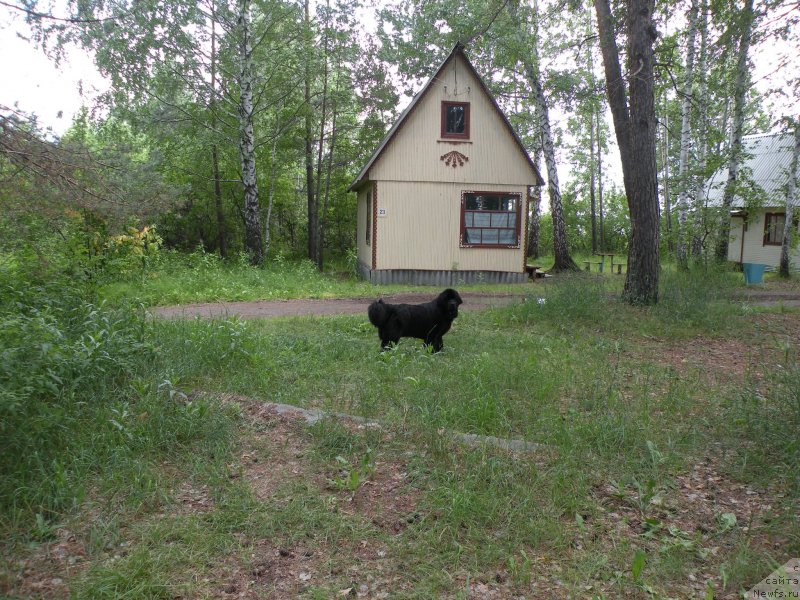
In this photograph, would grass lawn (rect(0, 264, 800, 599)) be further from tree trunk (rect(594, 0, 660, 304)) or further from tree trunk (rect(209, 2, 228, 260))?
tree trunk (rect(209, 2, 228, 260))

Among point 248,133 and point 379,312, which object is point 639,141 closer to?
point 379,312

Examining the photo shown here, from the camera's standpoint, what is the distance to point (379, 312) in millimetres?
7520

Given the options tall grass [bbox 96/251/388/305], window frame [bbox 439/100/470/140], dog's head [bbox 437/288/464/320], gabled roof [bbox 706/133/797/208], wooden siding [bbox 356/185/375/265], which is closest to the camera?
dog's head [bbox 437/288/464/320]

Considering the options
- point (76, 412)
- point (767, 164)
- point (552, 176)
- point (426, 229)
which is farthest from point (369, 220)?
point (767, 164)

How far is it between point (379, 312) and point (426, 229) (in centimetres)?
1075

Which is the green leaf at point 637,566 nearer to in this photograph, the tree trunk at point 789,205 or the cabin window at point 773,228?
the tree trunk at point 789,205

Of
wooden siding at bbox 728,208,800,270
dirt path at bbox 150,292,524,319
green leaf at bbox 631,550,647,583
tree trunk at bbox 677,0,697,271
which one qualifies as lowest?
green leaf at bbox 631,550,647,583

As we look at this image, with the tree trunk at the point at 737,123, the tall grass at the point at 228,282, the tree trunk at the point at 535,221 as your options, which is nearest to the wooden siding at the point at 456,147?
the tall grass at the point at 228,282

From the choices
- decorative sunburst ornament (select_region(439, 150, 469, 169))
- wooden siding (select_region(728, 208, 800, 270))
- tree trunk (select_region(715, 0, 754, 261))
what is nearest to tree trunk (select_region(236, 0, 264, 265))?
decorative sunburst ornament (select_region(439, 150, 469, 169))

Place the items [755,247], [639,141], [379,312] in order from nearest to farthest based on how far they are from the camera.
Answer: [379,312], [639,141], [755,247]

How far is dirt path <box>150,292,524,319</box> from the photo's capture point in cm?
1130

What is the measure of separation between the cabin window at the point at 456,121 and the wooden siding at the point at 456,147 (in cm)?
15

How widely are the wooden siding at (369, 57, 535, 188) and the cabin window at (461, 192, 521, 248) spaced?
0.50 meters

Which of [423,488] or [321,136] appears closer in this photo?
[423,488]
